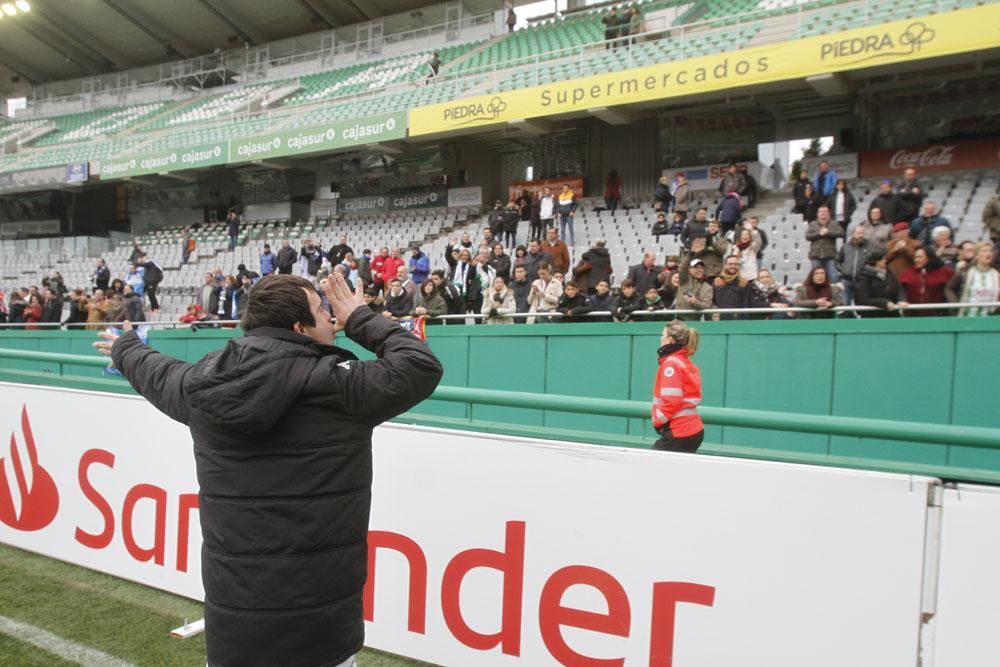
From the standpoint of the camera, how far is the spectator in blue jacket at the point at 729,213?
37.7 ft

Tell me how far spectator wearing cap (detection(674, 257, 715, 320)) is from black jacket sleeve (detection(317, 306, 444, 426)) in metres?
6.70

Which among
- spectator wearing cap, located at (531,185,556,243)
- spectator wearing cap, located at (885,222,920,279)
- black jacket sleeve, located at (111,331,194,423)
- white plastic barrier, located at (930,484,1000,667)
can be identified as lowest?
white plastic barrier, located at (930,484,1000,667)

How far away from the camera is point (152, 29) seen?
31.5m

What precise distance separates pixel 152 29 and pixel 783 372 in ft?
107

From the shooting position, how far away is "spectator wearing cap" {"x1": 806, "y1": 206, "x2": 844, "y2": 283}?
8.75 metres

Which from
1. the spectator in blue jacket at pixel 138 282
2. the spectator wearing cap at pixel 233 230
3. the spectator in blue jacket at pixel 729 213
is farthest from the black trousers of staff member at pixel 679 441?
the spectator wearing cap at pixel 233 230

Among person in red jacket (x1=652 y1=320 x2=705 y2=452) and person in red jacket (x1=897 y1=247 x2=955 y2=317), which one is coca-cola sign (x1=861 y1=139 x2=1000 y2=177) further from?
person in red jacket (x1=652 y1=320 x2=705 y2=452)

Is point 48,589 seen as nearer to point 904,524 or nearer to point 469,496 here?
point 469,496

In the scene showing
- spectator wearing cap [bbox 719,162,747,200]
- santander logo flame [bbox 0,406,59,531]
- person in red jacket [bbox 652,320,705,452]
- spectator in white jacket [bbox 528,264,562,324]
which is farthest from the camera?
spectator wearing cap [bbox 719,162,747,200]

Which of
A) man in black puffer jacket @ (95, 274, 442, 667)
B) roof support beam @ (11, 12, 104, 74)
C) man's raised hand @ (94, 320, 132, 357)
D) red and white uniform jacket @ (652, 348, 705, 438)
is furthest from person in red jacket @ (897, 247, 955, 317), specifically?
roof support beam @ (11, 12, 104, 74)

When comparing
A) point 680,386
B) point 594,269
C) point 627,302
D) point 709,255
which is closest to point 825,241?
point 709,255

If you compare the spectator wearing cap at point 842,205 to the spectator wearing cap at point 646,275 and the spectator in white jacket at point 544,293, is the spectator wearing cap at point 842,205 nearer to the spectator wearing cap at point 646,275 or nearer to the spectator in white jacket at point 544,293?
the spectator wearing cap at point 646,275

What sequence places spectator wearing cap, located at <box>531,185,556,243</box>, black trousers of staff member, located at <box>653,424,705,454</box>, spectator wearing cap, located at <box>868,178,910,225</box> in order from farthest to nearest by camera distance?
spectator wearing cap, located at <box>531,185,556,243</box> → spectator wearing cap, located at <box>868,178,910,225</box> → black trousers of staff member, located at <box>653,424,705,454</box>

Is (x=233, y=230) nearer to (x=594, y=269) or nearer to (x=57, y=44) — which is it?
(x=594, y=269)
